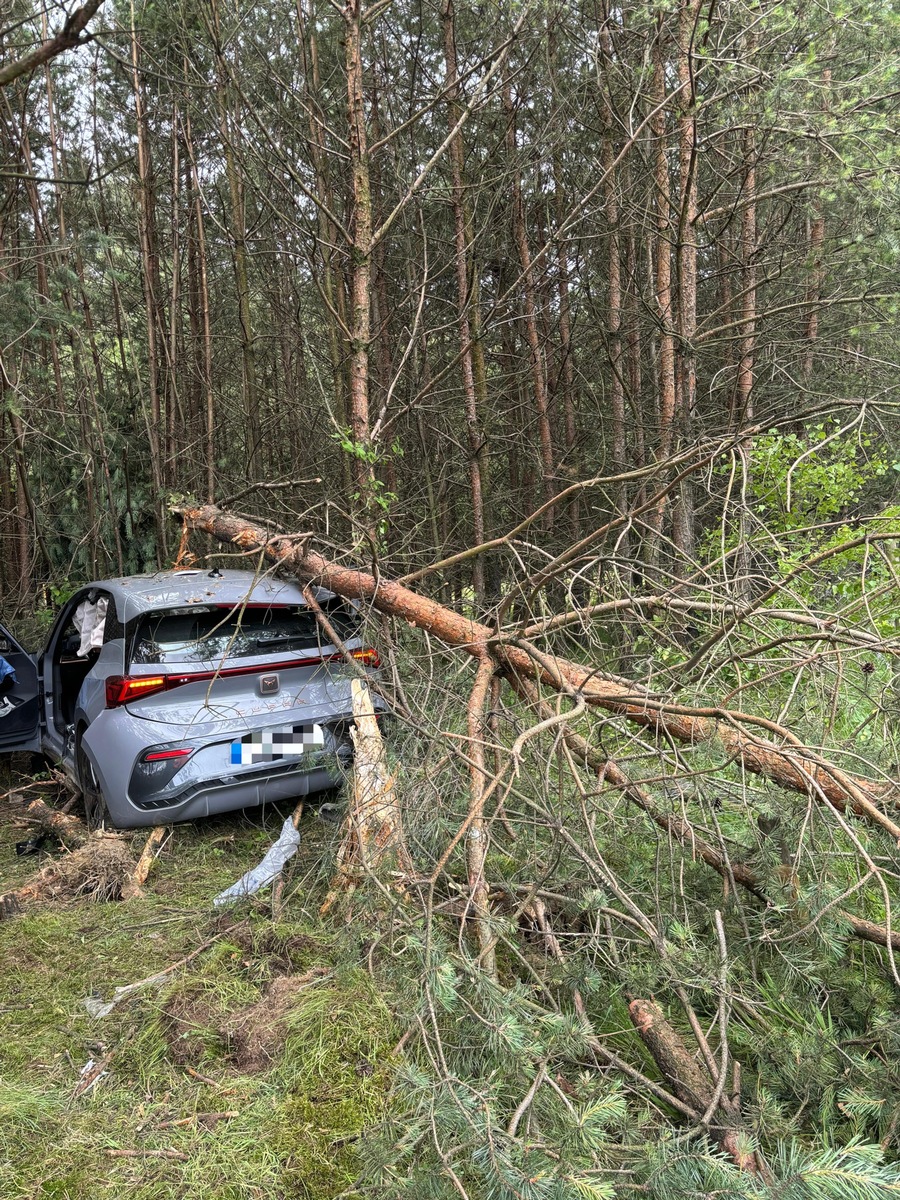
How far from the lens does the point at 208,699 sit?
12.8ft

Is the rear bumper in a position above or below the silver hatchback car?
below

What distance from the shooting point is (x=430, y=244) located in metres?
9.90

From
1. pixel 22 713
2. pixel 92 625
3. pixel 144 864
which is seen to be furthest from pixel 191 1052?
pixel 22 713

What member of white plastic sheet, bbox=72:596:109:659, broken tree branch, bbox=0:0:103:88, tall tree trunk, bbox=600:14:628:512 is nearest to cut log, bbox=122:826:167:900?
white plastic sheet, bbox=72:596:109:659

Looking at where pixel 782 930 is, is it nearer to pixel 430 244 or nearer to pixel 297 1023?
pixel 297 1023

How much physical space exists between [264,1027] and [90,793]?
247 centimetres

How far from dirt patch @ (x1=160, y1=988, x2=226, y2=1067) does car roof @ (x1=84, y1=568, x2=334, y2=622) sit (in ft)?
6.19

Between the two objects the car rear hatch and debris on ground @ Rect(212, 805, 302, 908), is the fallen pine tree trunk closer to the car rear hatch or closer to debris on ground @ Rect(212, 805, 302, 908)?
the car rear hatch

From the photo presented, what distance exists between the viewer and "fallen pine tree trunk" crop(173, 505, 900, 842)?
7.93ft

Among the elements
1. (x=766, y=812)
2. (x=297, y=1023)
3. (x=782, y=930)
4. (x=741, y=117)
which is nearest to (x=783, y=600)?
(x=766, y=812)

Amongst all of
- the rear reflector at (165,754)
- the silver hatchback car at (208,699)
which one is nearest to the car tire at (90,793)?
the silver hatchback car at (208,699)

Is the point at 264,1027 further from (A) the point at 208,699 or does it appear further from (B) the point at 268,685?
(B) the point at 268,685

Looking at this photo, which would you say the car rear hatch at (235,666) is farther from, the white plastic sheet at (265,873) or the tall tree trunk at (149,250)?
the tall tree trunk at (149,250)

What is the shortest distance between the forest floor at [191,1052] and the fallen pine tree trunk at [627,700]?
1.31 m
